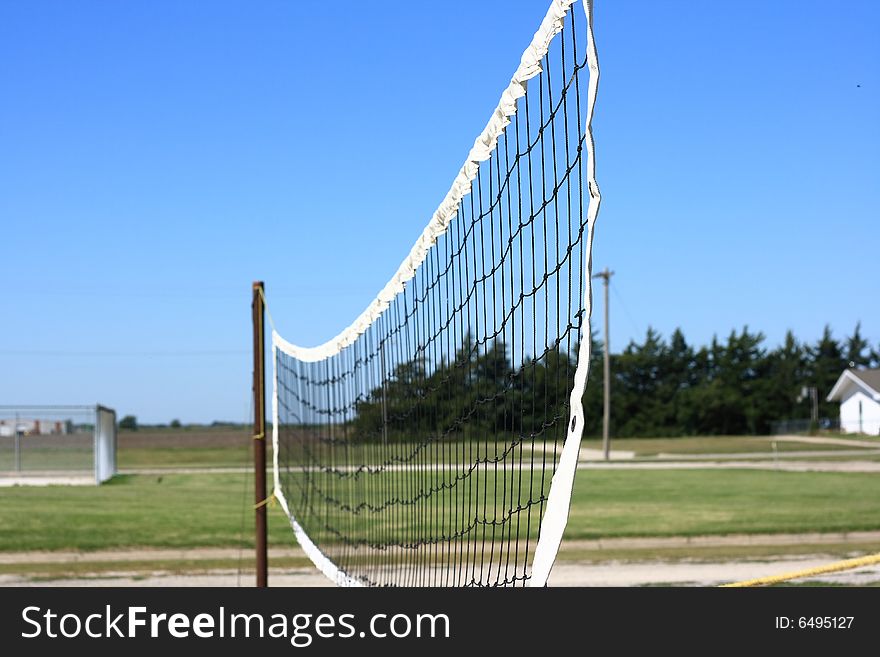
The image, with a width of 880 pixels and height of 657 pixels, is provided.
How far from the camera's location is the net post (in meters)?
8.24

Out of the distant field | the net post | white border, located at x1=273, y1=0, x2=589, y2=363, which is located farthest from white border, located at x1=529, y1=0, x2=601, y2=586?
the distant field

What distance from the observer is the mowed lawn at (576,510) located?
14.5m

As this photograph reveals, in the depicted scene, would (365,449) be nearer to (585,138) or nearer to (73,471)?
(585,138)

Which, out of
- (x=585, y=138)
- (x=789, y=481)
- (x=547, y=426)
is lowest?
(x=789, y=481)

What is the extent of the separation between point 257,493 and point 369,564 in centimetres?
303

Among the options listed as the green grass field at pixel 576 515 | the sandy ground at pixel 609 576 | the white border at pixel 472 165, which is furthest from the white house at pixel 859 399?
the white border at pixel 472 165

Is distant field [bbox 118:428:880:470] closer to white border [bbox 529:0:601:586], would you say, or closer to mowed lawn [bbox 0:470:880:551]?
mowed lawn [bbox 0:470:880:551]

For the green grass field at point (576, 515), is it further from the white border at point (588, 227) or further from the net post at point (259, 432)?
the white border at point (588, 227)

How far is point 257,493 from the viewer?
8.30m

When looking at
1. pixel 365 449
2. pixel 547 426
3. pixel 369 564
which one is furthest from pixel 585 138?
pixel 369 564

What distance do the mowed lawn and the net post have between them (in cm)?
560
